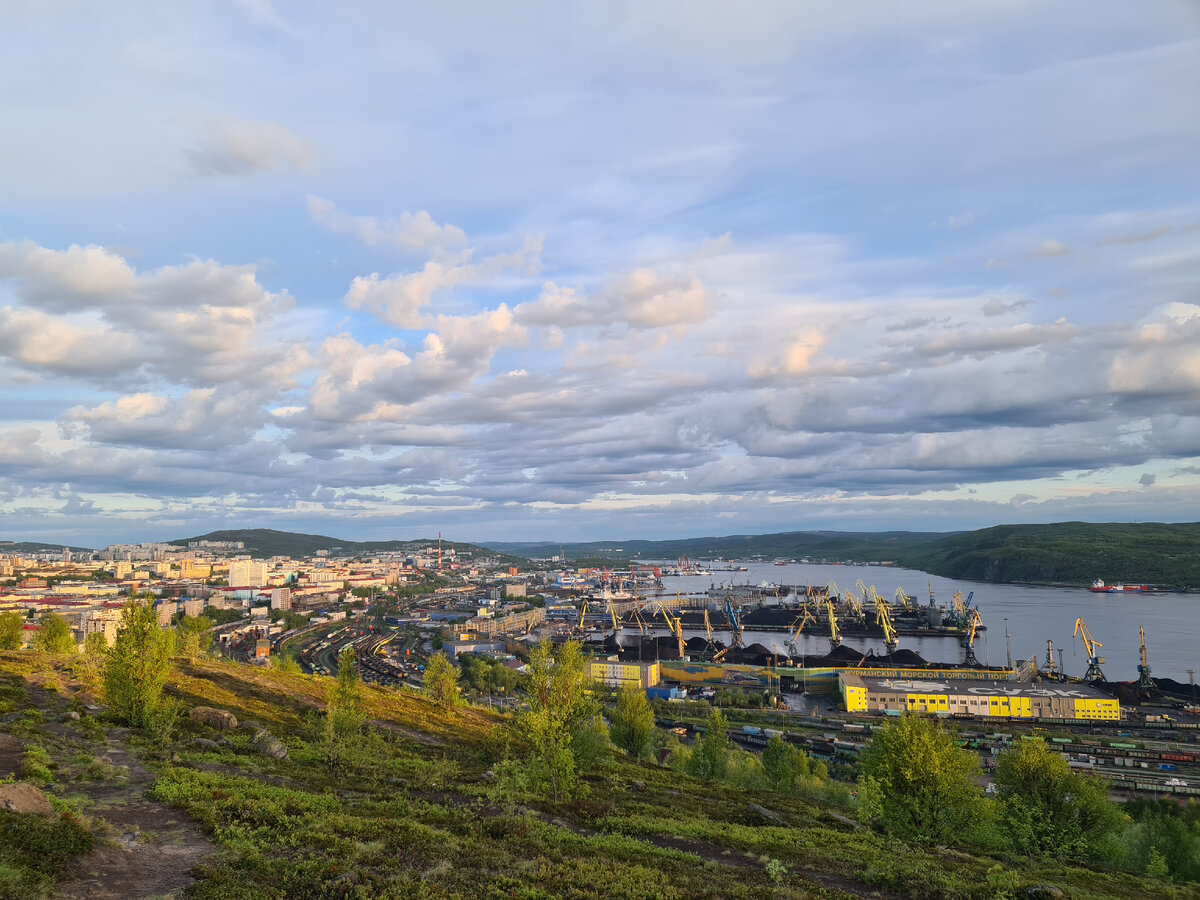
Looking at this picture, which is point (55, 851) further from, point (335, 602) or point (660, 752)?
point (335, 602)

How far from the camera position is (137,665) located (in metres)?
21.2

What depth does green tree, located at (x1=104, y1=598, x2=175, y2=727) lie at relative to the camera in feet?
69.3

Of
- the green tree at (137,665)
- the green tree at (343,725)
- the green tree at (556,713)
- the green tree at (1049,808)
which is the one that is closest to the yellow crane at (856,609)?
the green tree at (1049,808)

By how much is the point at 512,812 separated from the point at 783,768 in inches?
960

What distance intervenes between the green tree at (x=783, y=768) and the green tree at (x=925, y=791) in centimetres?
1536

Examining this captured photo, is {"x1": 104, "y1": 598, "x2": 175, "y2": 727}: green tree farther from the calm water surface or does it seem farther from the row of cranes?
the calm water surface

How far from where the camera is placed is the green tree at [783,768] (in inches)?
1357

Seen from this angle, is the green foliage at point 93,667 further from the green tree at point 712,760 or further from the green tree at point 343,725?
the green tree at point 712,760

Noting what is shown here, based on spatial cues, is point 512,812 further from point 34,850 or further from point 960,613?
point 960,613

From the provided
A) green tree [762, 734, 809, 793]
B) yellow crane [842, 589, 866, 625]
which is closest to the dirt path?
green tree [762, 734, 809, 793]

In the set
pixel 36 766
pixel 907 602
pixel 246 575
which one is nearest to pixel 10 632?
pixel 36 766

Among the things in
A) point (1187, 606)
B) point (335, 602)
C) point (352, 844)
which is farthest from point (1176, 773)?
point (335, 602)

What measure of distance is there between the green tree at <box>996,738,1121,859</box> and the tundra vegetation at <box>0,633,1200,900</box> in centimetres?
7

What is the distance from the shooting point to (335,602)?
156 metres
